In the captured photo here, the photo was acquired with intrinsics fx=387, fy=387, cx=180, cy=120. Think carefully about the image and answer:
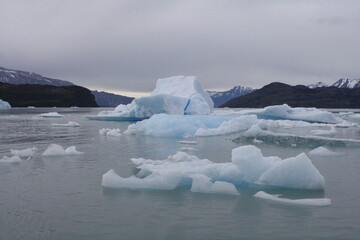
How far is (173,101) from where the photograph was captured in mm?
26875

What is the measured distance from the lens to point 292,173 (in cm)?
646

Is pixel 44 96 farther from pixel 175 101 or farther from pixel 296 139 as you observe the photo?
pixel 296 139

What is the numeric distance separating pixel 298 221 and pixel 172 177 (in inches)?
89.9

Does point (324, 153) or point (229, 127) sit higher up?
point (229, 127)

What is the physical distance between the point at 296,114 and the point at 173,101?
10.6 meters

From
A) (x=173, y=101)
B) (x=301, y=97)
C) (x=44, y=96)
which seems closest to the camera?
(x=173, y=101)

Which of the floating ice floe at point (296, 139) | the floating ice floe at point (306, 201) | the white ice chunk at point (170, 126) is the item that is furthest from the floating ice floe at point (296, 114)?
the floating ice floe at point (306, 201)

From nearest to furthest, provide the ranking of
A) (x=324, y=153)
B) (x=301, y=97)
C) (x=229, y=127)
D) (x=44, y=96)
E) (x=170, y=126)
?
1. (x=324, y=153)
2. (x=170, y=126)
3. (x=229, y=127)
4. (x=44, y=96)
5. (x=301, y=97)

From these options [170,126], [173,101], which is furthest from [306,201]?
[173,101]

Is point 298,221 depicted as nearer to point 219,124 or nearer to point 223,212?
point 223,212

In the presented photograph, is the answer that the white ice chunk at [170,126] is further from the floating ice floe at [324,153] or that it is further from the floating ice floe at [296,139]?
the floating ice floe at [324,153]

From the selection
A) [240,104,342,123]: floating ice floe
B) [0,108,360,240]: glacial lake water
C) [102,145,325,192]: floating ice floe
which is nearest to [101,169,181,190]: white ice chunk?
[102,145,325,192]: floating ice floe

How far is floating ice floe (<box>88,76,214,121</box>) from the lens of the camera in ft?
88.0

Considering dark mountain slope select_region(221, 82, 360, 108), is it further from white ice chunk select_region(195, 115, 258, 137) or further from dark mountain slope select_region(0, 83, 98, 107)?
white ice chunk select_region(195, 115, 258, 137)
